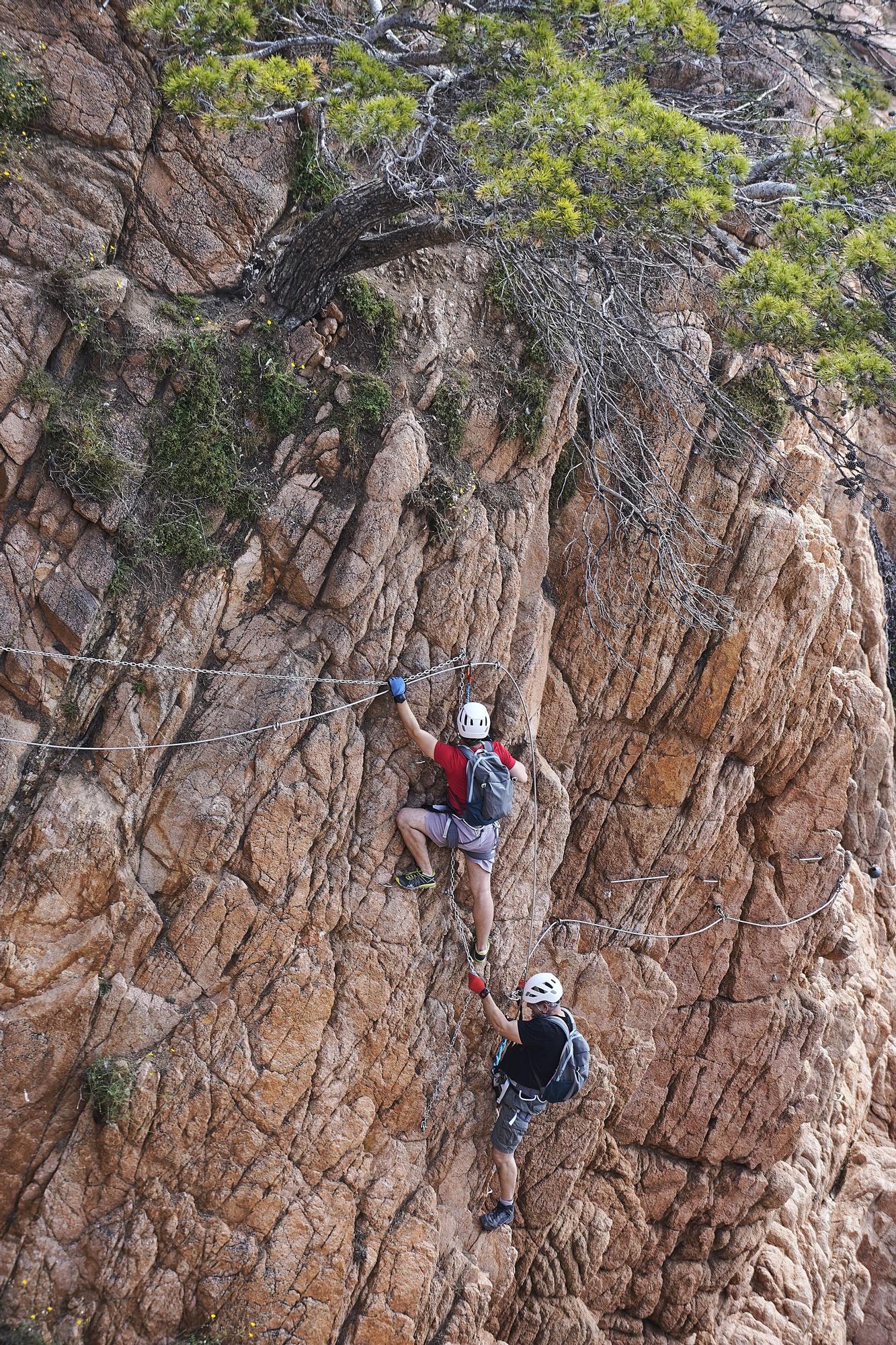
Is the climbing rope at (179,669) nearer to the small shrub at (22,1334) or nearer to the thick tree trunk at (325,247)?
the thick tree trunk at (325,247)

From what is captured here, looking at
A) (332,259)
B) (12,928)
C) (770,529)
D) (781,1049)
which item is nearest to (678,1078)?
(781,1049)

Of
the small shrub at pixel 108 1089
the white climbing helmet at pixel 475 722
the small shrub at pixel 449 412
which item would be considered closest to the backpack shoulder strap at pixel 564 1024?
the white climbing helmet at pixel 475 722

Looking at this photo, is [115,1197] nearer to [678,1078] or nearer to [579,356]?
[678,1078]

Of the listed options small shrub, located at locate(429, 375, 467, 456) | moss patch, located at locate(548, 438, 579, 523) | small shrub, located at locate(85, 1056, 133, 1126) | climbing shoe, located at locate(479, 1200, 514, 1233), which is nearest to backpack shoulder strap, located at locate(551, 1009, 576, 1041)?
climbing shoe, located at locate(479, 1200, 514, 1233)

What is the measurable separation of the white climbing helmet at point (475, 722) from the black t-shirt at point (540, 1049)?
2751 millimetres

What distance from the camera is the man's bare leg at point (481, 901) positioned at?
9.02 meters

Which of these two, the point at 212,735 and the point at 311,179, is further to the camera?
the point at 311,179

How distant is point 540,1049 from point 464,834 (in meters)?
2.12

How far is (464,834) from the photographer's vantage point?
8742mm

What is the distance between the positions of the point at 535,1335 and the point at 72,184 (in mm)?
12485

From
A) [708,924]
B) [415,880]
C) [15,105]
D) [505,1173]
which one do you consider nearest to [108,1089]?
[415,880]

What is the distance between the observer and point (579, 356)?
9.67m

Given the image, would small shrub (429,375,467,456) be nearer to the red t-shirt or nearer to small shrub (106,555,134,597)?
the red t-shirt

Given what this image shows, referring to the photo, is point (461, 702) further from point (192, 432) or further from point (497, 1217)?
point (497, 1217)
